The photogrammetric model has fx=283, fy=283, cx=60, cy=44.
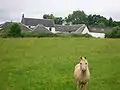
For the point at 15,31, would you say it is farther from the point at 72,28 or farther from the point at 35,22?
the point at 72,28

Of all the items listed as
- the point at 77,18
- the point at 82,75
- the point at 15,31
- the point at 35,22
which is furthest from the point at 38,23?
the point at 82,75

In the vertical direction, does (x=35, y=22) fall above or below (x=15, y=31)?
above

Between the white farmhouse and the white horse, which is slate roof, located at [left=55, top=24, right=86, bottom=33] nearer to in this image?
the white farmhouse

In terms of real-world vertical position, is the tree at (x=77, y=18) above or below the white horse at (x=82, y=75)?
above

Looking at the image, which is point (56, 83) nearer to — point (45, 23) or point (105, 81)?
point (105, 81)

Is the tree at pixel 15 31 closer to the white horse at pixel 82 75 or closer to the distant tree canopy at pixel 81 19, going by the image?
the white horse at pixel 82 75

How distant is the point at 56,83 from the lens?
1742 centimetres

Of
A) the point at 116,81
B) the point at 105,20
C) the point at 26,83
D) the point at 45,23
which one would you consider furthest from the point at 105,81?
the point at 105,20

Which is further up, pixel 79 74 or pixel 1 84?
pixel 79 74

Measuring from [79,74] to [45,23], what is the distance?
11863 centimetres

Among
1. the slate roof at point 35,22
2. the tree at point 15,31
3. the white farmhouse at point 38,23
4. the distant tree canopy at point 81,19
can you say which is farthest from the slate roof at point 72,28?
the tree at point 15,31

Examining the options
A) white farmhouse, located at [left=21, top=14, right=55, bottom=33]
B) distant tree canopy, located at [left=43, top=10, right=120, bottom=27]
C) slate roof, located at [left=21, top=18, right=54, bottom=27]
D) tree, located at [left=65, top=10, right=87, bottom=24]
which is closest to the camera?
white farmhouse, located at [left=21, top=14, right=55, bottom=33]

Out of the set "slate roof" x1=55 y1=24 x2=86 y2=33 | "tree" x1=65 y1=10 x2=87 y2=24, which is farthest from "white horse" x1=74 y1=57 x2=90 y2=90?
"tree" x1=65 y1=10 x2=87 y2=24

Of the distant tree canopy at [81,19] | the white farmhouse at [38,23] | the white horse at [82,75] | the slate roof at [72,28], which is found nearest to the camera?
the white horse at [82,75]
